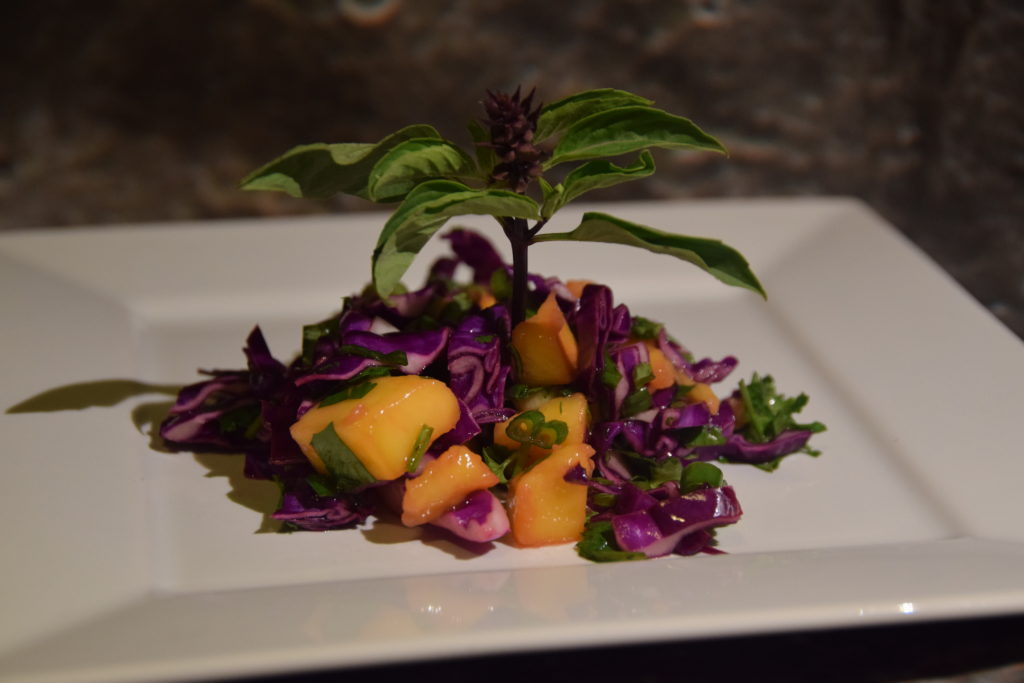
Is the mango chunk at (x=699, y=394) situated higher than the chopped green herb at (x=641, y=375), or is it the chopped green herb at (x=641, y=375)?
the chopped green herb at (x=641, y=375)

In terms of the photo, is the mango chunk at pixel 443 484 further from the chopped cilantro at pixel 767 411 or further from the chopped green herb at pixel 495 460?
the chopped cilantro at pixel 767 411

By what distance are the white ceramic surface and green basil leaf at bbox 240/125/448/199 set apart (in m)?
0.53

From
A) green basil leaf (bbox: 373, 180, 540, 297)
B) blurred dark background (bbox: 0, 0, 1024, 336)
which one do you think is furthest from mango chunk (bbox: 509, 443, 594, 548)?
blurred dark background (bbox: 0, 0, 1024, 336)

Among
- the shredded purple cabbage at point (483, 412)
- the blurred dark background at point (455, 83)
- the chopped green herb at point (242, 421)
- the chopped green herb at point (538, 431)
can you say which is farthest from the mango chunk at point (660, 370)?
the blurred dark background at point (455, 83)

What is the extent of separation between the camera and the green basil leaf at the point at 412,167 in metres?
1.79

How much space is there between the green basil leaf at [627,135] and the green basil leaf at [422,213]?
16 cm

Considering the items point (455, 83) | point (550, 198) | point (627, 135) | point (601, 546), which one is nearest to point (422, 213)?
point (550, 198)

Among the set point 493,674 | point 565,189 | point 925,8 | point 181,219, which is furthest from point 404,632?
point 925,8

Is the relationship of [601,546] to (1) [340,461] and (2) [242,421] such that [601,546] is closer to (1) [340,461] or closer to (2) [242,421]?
(1) [340,461]

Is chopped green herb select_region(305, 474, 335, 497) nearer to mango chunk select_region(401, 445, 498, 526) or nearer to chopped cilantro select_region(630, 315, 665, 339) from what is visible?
mango chunk select_region(401, 445, 498, 526)

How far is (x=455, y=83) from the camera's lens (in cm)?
428

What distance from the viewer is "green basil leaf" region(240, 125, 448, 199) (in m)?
1.82

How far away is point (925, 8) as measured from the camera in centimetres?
427

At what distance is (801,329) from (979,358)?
404 mm
